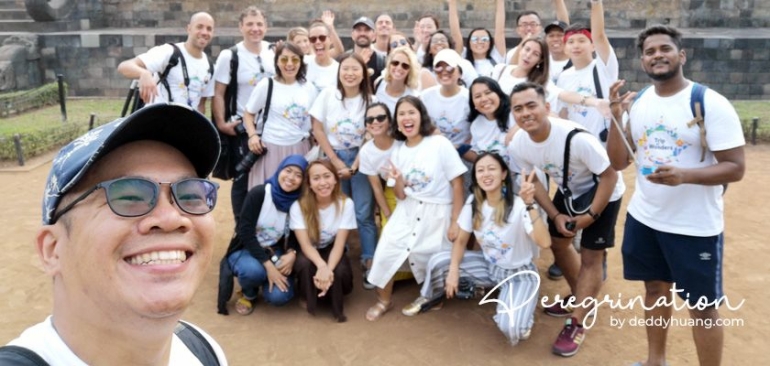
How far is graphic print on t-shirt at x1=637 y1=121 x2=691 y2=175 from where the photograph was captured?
3.58 meters

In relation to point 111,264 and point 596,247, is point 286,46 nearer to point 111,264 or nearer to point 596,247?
point 596,247

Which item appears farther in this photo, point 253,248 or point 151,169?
point 253,248

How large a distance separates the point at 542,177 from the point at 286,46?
7.74 ft

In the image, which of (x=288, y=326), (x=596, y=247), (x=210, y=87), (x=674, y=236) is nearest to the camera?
(x=674, y=236)

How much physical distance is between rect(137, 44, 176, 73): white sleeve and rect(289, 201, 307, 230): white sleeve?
1713 millimetres

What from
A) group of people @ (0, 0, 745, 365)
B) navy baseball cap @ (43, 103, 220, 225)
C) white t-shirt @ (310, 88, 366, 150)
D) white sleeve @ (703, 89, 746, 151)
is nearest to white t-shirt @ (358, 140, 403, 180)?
group of people @ (0, 0, 745, 365)

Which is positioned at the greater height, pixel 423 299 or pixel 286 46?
pixel 286 46

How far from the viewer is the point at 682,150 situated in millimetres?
3568

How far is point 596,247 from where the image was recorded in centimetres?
452

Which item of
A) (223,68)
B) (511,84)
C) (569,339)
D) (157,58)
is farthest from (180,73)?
(569,339)

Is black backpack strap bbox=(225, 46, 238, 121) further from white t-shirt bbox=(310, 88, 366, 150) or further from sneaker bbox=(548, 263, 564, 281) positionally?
sneaker bbox=(548, 263, 564, 281)

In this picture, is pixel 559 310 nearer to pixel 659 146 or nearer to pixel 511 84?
pixel 659 146

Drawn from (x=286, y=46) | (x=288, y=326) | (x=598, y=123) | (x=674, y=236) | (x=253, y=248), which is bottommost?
(x=288, y=326)

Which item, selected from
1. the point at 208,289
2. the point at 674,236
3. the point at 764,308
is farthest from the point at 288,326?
the point at 764,308
